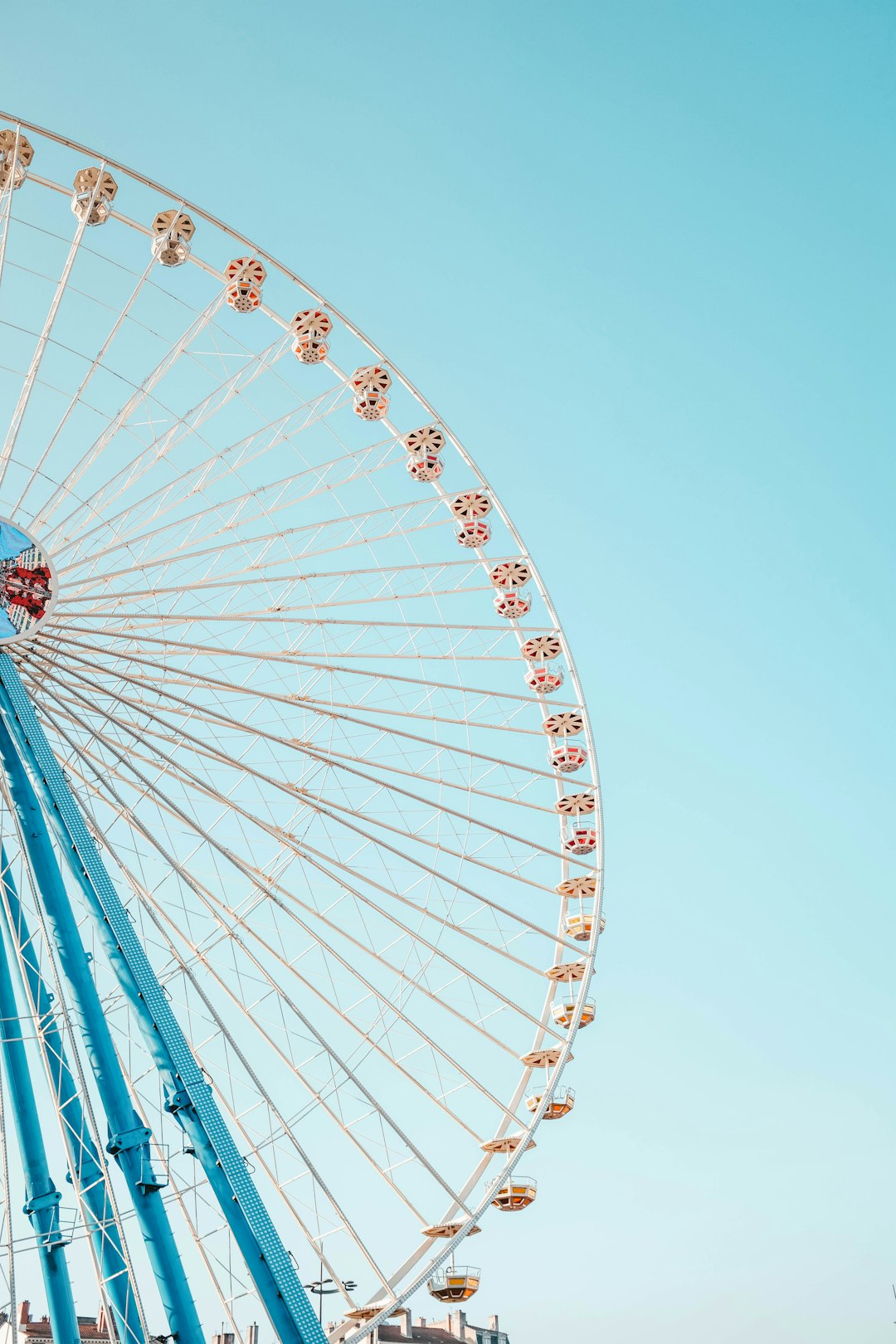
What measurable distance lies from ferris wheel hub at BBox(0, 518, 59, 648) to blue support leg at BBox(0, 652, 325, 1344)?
0.54 meters

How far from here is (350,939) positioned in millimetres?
21000

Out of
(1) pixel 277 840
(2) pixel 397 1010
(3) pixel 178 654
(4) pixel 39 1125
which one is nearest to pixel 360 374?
(3) pixel 178 654

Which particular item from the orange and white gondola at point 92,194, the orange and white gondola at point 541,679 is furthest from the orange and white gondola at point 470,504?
the orange and white gondola at point 92,194

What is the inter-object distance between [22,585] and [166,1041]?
6454mm

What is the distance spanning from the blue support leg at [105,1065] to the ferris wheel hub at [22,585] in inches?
22.7

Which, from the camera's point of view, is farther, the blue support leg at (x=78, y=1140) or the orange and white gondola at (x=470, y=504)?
the orange and white gondola at (x=470, y=504)

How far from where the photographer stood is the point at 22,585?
18.8 metres

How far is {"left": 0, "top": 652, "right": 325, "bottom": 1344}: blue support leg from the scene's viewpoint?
15.9m

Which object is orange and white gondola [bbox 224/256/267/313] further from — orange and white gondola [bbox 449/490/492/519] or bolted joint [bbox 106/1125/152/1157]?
bolted joint [bbox 106/1125/152/1157]

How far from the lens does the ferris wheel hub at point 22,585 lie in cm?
1858

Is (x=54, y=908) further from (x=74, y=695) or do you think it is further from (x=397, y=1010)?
(x=397, y=1010)

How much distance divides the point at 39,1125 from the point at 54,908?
3.98m

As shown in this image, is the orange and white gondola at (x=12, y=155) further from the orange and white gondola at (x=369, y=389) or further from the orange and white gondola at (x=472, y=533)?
the orange and white gondola at (x=472, y=533)

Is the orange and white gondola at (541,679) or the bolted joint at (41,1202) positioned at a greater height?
the orange and white gondola at (541,679)
